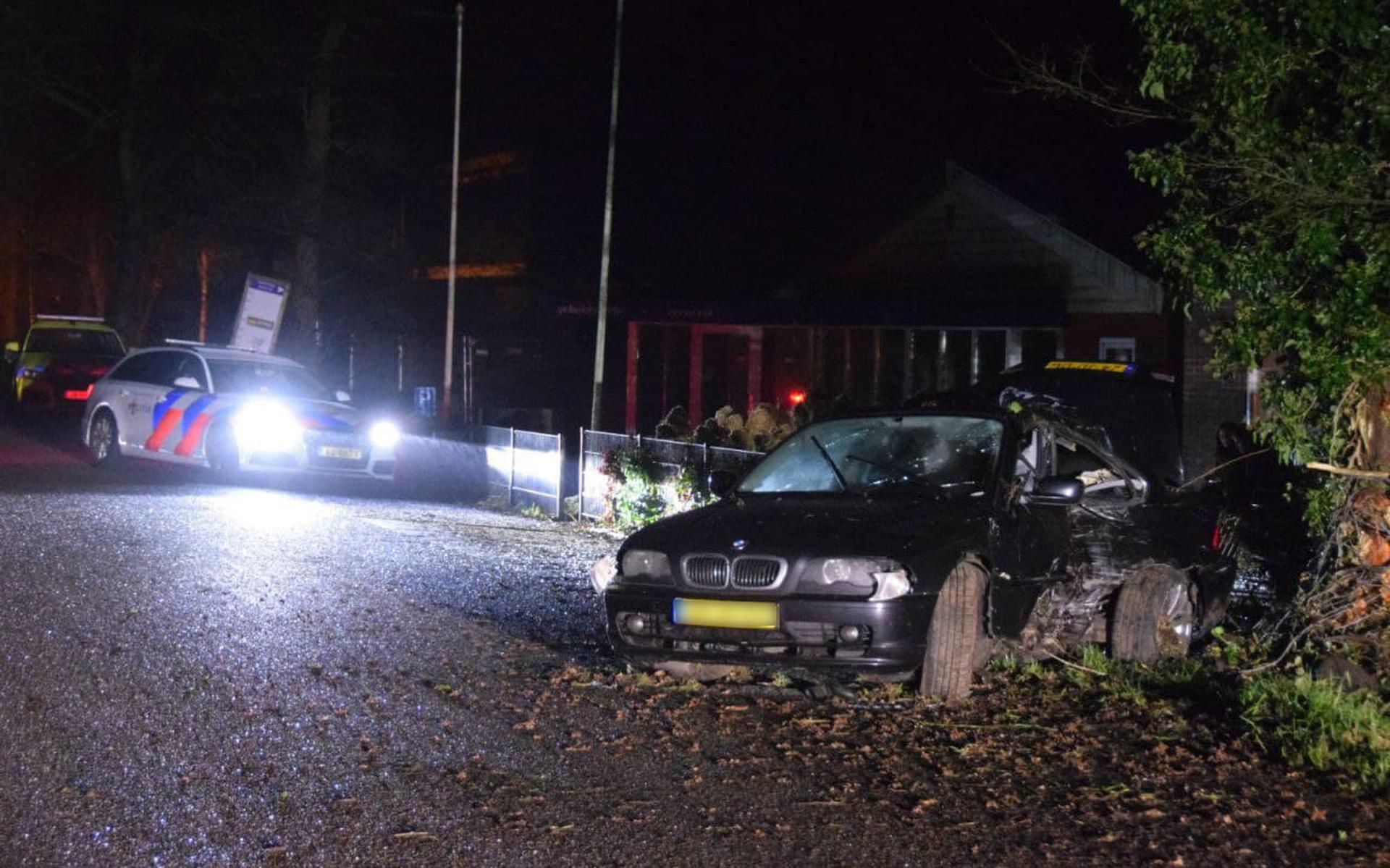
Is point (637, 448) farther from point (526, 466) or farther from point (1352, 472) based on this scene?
point (1352, 472)

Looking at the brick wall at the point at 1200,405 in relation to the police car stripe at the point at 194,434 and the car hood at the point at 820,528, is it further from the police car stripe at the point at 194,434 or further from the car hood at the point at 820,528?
the car hood at the point at 820,528

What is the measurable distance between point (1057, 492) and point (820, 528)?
1.30m

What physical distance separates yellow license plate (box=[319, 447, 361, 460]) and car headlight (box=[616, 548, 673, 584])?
10793mm

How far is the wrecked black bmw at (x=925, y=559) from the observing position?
7.57 metres

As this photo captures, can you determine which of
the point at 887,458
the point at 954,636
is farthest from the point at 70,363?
the point at 954,636

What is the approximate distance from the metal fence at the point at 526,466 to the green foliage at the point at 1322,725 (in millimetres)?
10292

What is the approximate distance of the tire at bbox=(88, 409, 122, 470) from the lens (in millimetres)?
19578

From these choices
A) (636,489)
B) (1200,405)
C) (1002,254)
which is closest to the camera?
(636,489)

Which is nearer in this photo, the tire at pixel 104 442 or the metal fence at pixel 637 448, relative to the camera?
the metal fence at pixel 637 448

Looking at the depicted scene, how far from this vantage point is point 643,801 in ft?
20.4

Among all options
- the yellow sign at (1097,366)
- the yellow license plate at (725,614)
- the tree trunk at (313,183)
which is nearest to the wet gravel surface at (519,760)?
the yellow license plate at (725,614)

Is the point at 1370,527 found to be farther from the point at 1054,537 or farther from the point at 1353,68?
the point at 1353,68

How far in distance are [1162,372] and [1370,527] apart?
20.4ft

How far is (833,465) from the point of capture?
29.2 feet
